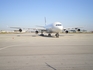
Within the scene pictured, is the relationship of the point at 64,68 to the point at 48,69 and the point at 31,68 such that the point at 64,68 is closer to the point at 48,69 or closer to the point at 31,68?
the point at 48,69

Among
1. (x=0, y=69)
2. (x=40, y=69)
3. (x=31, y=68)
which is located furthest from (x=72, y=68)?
(x=0, y=69)

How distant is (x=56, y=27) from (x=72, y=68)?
22.6m

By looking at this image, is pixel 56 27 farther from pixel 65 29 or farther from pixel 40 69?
pixel 40 69

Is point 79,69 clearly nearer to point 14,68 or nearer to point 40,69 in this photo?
point 40,69

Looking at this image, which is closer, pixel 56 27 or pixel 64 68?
pixel 64 68

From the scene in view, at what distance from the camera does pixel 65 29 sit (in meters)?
35.5

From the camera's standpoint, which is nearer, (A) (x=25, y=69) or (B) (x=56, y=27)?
(A) (x=25, y=69)

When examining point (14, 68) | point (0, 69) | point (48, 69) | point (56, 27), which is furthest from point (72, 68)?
point (56, 27)

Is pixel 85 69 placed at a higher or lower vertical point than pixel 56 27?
lower

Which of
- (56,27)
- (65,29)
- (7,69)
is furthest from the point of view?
(65,29)

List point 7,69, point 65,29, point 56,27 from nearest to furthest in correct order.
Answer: point 7,69 < point 56,27 < point 65,29

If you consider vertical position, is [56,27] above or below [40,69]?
above

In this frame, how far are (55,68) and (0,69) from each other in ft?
7.90

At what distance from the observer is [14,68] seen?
464cm
